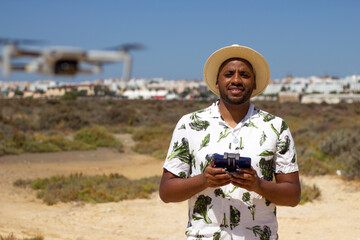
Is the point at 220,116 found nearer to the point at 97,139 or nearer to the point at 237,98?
the point at 237,98

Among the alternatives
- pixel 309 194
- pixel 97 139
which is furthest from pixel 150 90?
pixel 309 194

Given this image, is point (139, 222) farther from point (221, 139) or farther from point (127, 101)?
point (127, 101)

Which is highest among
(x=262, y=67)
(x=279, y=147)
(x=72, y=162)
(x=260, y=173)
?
(x=262, y=67)

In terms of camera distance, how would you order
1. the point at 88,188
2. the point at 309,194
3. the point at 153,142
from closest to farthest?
1. the point at 309,194
2. the point at 88,188
3. the point at 153,142

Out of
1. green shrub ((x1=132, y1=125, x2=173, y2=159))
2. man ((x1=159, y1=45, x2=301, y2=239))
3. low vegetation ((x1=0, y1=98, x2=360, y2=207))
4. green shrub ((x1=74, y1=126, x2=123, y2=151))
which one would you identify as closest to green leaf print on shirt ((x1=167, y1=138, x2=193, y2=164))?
man ((x1=159, y1=45, x2=301, y2=239))

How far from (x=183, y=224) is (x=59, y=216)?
7.49ft

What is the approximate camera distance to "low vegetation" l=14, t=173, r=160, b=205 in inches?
350

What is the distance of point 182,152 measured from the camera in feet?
7.25

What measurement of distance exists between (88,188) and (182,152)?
24.8 ft

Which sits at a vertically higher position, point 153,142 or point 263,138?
point 263,138

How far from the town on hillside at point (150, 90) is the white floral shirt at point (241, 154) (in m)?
0.47

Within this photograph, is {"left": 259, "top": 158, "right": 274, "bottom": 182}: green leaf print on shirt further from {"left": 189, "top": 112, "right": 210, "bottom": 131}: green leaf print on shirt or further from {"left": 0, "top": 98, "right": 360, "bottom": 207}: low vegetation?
{"left": 0, "top": 98, "right": 360, "bottom": 207}: low vegetation

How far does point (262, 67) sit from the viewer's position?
2.33m

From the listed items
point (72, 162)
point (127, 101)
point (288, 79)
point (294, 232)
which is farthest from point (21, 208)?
point (288, 79)
